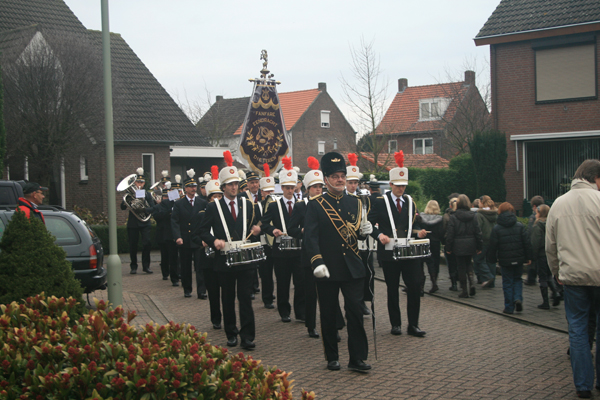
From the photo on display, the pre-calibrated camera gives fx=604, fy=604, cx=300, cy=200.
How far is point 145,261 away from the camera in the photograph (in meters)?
14.8

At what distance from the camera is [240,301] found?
24.0 feet

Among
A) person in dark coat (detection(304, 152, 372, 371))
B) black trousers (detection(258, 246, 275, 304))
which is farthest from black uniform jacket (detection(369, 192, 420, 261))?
black trousers (detection(258, 246, 275, 304))

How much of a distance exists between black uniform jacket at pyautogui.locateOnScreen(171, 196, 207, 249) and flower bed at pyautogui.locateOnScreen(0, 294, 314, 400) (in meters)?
7.20

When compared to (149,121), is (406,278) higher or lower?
lower

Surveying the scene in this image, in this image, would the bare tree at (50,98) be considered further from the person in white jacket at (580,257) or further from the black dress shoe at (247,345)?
the person in white jacket at (580,257)

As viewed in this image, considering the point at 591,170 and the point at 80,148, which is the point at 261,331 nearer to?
the point at 591,170

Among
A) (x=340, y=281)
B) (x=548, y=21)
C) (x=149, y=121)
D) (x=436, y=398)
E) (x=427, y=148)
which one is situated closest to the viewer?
(x=436, y=398)

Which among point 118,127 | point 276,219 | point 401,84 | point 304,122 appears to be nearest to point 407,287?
point 276,219

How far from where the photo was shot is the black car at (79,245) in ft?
30.6

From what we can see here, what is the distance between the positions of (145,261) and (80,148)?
7.65 m

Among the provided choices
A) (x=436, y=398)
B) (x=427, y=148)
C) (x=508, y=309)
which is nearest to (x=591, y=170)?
(x=436, y=398)

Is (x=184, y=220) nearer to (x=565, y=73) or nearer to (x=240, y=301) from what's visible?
(x=240, y=301)

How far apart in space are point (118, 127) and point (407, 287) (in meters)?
19.2

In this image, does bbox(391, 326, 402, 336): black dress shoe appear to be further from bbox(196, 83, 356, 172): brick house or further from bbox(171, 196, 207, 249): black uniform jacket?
bbox(196, 83, 356, 172): brick house
